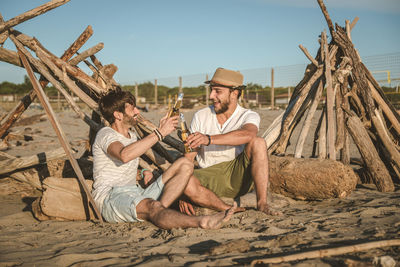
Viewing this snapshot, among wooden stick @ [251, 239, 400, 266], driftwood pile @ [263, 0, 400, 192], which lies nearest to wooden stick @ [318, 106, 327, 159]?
driftwood pile @ [263, 0, 400, 192]

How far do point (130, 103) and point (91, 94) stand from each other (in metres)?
1.33

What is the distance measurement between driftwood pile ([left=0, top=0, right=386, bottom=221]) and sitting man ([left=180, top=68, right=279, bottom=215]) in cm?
71

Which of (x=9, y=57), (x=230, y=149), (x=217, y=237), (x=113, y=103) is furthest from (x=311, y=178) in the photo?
(x=9, y=57)

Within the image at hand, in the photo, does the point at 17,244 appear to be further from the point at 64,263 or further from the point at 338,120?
the point at 338,120

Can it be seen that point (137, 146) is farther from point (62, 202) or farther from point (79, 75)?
point (79, 75)

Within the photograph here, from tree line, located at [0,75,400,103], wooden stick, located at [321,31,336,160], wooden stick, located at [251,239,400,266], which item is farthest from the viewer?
tree line, located at [0,75,400,103]

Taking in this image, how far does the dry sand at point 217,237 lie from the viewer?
210 centimetres

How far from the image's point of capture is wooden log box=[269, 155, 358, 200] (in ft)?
12.5

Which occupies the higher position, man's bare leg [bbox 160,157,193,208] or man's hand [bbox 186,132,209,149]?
man's hand [bbox 186,132,209,149]

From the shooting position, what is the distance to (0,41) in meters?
3.96

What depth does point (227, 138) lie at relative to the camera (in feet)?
10.8

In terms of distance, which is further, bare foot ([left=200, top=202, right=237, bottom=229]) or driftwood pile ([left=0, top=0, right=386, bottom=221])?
driftwood pile ([left=0, top=0, right=386, bottom=221])

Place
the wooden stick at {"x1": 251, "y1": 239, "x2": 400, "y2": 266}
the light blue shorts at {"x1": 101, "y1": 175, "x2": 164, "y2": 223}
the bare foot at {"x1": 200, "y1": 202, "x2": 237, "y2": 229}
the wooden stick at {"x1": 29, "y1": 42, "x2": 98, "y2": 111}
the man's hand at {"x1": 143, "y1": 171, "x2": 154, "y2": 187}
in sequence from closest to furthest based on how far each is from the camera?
1. the wooden stick at {"x1": 251, "y1": 239, "x2": 400, "y2": 266}
2. the bare foot at {"x1": 200, "y1": 202, "x2": 237, "y2": 229}
3. the light blue shorts at {"x1": 101, "y1": 175, "x2": 164, "y2": 223}
4. the man's hand at {"x1": 143, "y1": 171, "x2": 154, "y2": 187}
5. the wooden stick at {"x1": 29, "y1": 42, "x2": 98, "y2": 111}

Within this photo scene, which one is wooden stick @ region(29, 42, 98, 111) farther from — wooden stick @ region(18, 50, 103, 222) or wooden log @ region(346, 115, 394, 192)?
wooden log @ region(346, 115, 394, 192)
